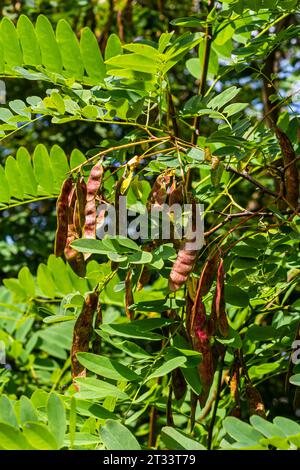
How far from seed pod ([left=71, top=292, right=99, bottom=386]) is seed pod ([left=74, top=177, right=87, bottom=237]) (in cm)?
8

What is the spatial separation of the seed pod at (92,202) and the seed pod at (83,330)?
7cm

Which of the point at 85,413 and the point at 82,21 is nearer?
the point at 85,413

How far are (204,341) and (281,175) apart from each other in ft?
0.74

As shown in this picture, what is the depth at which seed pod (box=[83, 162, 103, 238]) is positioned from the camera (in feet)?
2.67

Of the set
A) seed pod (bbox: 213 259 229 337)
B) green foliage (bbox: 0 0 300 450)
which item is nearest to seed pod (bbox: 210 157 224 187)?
green foliage (bbox: 0 0 300 450)

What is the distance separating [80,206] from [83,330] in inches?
5.3

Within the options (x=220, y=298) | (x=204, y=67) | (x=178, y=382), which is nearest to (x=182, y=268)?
(x=220, y=298)

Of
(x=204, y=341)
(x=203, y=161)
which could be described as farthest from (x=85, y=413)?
(x=203, y=161)

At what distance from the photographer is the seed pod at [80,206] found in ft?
2.71

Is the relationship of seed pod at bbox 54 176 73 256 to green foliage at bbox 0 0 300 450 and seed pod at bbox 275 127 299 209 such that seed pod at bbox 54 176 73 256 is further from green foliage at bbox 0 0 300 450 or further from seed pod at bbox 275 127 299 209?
seed pod at bbox 275 127 299 209

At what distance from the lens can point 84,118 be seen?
3.00 feet

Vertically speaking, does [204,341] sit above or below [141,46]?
below

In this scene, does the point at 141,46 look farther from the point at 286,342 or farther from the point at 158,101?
the point at 286,342
